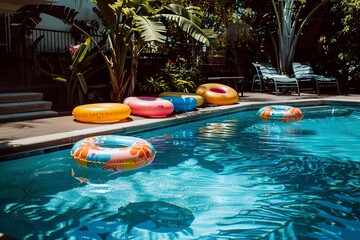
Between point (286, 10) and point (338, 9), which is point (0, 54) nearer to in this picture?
point (286, 10)

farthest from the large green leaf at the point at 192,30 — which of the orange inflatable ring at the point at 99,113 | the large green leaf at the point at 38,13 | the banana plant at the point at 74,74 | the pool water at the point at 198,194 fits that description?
the pool water at the point at 198,194

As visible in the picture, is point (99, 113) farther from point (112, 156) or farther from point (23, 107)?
point (112, 156)

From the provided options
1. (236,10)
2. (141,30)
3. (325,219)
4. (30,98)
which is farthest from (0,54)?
(236,10)

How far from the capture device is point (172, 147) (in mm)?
6586

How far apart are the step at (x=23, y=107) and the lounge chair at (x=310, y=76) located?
878 cm

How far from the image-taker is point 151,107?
8.12 meters

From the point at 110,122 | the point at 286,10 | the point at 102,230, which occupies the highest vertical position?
the point at 286,10

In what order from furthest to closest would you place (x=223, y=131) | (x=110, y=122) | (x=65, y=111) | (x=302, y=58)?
(x=302, y=58), (x=65, y=111), (x=223, y=131), (x=110, y=122)

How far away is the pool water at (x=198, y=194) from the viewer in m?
3.47

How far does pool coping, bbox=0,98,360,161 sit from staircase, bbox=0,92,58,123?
1.66m

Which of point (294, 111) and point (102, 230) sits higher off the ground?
point (294, 111)

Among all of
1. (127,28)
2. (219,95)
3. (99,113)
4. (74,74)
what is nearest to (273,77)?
(219,95)

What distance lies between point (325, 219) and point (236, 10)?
49.2 feet

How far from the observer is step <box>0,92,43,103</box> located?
25.6 feet
